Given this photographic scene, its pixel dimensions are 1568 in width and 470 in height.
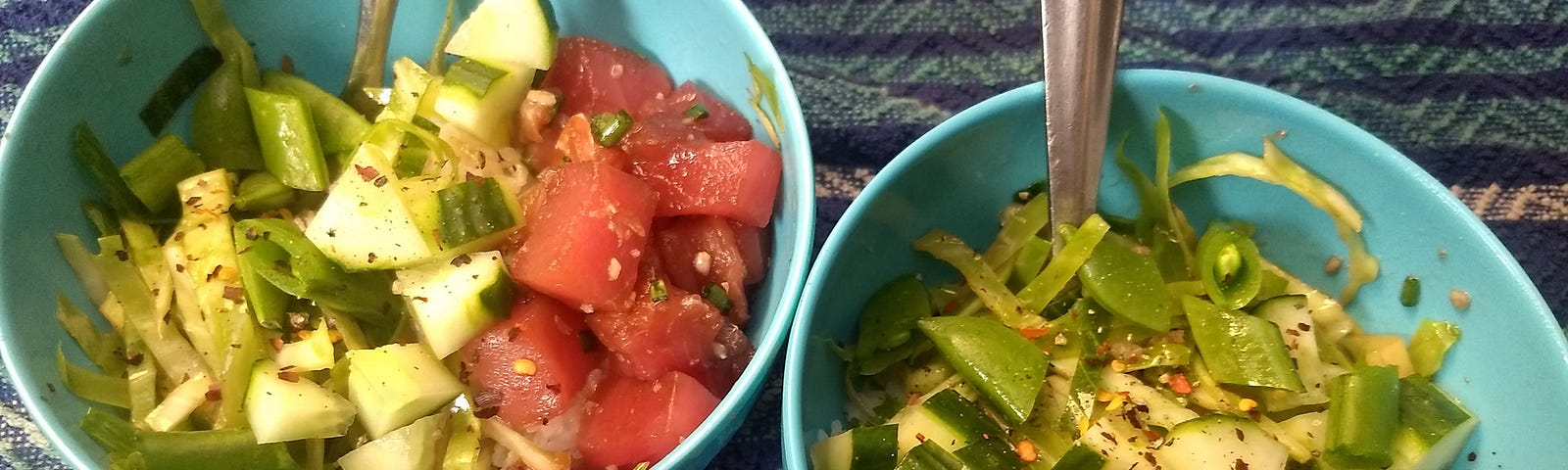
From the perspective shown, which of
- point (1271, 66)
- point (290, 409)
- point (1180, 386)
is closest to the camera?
point (290, 409)

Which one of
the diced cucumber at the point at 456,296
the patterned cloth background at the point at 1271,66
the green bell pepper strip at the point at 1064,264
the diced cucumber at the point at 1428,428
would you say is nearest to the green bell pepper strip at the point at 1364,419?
the diced cucumber at the point at 1428,428

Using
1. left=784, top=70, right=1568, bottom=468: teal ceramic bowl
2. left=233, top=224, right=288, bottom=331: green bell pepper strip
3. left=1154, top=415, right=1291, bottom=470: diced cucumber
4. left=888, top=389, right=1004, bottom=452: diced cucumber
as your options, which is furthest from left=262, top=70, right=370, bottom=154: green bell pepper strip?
left=1154, top=415, right=1291, bottom=470: diced cucumber

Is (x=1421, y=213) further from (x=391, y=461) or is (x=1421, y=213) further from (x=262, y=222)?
(x=262, y=222)

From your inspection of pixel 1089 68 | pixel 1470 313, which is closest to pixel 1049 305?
pixel 1089 68

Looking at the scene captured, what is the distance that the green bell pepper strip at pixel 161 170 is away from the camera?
3.04ft

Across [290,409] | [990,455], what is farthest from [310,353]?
[990,455]

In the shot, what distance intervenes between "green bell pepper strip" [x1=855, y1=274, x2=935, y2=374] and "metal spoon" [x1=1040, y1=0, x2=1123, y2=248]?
158 millimetres

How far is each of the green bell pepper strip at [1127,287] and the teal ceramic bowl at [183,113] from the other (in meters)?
0.28

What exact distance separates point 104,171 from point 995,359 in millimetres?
861

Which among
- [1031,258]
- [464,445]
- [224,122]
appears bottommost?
[464,445]

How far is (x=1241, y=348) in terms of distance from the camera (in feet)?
2.95

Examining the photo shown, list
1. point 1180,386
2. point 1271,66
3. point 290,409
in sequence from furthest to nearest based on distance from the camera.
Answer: point 1271,66
point 1180,386
point 290,409

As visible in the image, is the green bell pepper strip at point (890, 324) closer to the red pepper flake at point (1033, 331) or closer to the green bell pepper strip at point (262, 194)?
the red pepper flake at point (1033, 331)

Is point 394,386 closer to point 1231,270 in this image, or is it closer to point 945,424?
point 945,424
